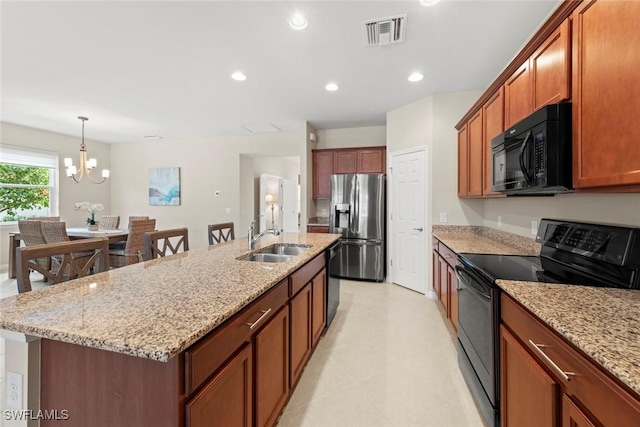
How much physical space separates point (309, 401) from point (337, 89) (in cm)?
332

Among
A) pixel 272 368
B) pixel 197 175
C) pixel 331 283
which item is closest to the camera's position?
pixel 272 368

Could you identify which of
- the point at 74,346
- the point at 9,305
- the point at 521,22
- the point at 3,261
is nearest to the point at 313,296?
the point at 74,346

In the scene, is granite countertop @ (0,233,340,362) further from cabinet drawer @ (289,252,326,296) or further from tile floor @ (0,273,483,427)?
tile floor @ (0,273,483,427)

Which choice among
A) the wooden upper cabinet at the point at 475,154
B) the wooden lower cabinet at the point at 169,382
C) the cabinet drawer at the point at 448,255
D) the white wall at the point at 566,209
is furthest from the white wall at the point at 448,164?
the wooden lower cabinet at the point at 169,382

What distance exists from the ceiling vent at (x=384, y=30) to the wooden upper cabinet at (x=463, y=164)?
4.61 ft

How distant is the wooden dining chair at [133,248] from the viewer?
380 centimetres

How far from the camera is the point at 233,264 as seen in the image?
1723 millimetres

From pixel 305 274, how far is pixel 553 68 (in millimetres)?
1932

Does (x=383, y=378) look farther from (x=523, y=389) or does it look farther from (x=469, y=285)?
(x=523, y=389)

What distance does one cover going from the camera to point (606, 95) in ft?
3.80

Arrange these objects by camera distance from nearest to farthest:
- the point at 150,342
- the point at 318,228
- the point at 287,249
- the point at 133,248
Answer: the point at 150,342
the point at 287,249
the point at 133,248
the point at 318,228

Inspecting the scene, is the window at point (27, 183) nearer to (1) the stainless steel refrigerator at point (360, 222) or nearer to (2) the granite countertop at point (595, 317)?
(1) the stainless steel refrigerator at point (360, 222)

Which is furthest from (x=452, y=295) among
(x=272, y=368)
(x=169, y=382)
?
(x=169, y=382)

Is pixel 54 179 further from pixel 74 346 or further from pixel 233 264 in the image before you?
pixel 74 346
